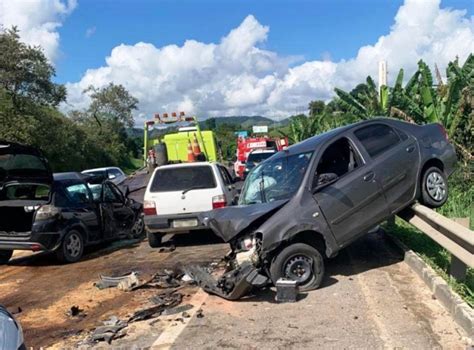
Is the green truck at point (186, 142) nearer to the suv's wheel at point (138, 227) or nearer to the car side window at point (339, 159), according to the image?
the suv's wheel at point (138, 227)

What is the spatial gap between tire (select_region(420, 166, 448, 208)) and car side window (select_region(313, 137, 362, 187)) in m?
1.14

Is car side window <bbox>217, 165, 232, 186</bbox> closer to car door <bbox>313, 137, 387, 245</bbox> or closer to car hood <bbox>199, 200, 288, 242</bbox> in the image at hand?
car door <bbox>313, 137, 387, 245</bbox>

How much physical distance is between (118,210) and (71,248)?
203 cm

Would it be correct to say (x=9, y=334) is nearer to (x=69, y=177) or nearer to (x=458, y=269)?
(x=458, y=269)

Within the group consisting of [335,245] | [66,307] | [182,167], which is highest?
[182,167]

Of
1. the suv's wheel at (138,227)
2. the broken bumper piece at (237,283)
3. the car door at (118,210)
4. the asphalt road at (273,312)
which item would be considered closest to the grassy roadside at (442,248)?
the asphalt road at (273,312)

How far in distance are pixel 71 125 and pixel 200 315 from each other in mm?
42040

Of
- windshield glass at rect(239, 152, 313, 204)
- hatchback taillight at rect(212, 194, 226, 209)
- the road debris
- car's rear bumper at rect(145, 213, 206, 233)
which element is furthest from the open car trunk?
windshield glass at rect(239, 152, 313, 204)

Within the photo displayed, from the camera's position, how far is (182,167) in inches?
420

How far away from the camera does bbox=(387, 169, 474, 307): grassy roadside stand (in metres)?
5.91

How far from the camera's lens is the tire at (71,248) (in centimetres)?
953

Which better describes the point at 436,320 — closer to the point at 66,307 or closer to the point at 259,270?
the point at 259,270

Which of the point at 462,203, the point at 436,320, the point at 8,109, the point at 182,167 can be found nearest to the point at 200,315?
the point at 436,320

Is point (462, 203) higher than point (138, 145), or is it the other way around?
point (138, 145)
